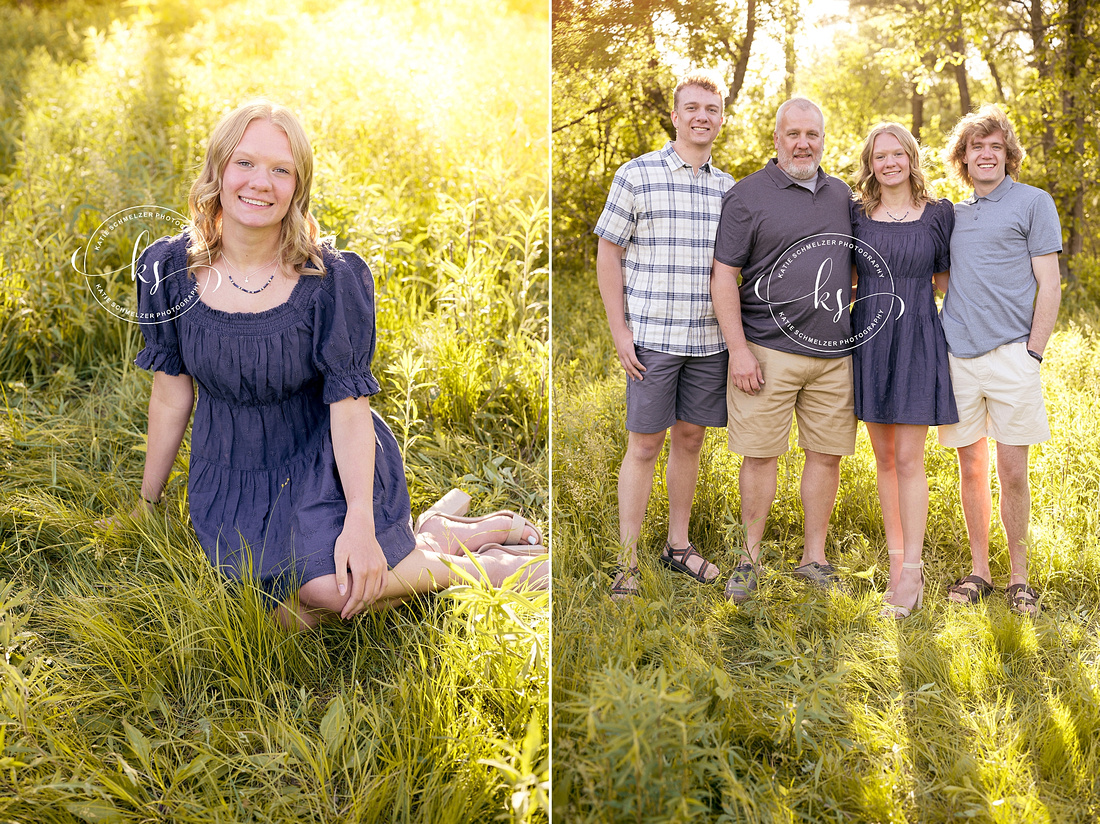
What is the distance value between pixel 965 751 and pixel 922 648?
0.36 m


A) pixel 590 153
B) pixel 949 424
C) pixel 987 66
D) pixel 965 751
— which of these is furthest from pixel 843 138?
pixel 965 751

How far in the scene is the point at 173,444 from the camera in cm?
235

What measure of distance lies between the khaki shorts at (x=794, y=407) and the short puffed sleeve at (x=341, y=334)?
3.86ft

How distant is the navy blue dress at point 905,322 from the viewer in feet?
7.63

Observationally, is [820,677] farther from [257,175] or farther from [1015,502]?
[257,175]

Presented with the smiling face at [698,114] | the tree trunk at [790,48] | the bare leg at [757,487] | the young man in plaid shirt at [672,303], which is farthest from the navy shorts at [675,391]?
the tree trunk at [790,48]

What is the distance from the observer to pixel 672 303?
254 centimetres

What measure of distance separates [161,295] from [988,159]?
94.2 inches

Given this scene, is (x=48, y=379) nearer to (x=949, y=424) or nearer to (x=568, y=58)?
(x=568, y=58)

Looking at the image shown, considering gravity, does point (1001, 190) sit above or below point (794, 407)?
above

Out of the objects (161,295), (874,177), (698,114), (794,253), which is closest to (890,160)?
(874,177)

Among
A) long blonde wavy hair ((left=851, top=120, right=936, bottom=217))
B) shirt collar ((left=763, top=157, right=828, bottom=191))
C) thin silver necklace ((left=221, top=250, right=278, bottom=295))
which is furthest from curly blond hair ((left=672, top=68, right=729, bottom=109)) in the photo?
thin silver necklace ((left=221, top=250, right=278, bottom=295))

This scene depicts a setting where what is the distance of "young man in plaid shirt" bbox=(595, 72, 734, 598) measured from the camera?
247cm

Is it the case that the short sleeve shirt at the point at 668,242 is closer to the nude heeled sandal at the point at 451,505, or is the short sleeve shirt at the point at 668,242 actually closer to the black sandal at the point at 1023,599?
the nude heeled sandal at the point at 451,505
